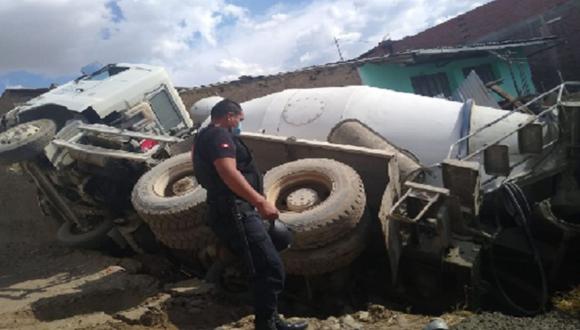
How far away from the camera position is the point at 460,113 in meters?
6.70

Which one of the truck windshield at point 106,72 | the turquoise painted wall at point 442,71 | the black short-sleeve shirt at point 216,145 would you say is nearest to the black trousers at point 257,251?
the black short-sleeve shirt at point 216,145

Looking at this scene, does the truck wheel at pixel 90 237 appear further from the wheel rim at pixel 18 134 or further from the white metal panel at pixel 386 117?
the white metal panel at pixel 386 117

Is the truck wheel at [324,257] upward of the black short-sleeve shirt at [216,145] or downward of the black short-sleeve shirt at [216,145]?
downward

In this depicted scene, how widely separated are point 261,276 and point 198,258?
2.55 meters

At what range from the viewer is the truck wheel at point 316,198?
4656 mm

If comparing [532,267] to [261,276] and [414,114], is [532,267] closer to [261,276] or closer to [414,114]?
[414,114]

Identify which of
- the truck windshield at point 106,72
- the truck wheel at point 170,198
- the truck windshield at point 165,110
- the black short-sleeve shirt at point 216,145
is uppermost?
the truck windshield at point 106,72

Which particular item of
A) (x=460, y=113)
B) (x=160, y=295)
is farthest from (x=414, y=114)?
(x=160, y=295)

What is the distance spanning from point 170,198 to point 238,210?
7.18 feet

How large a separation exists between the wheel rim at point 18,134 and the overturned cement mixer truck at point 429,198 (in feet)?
6.93

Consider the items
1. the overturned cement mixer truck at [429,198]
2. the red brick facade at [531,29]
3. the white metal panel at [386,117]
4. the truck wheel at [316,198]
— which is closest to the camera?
the truck wheel at [316,198]

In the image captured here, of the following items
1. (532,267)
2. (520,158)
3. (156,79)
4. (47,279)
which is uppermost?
(156,79)

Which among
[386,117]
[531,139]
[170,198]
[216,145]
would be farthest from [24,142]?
[531,139]

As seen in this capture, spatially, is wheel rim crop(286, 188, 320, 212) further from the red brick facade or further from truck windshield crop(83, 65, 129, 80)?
the red brick facade
